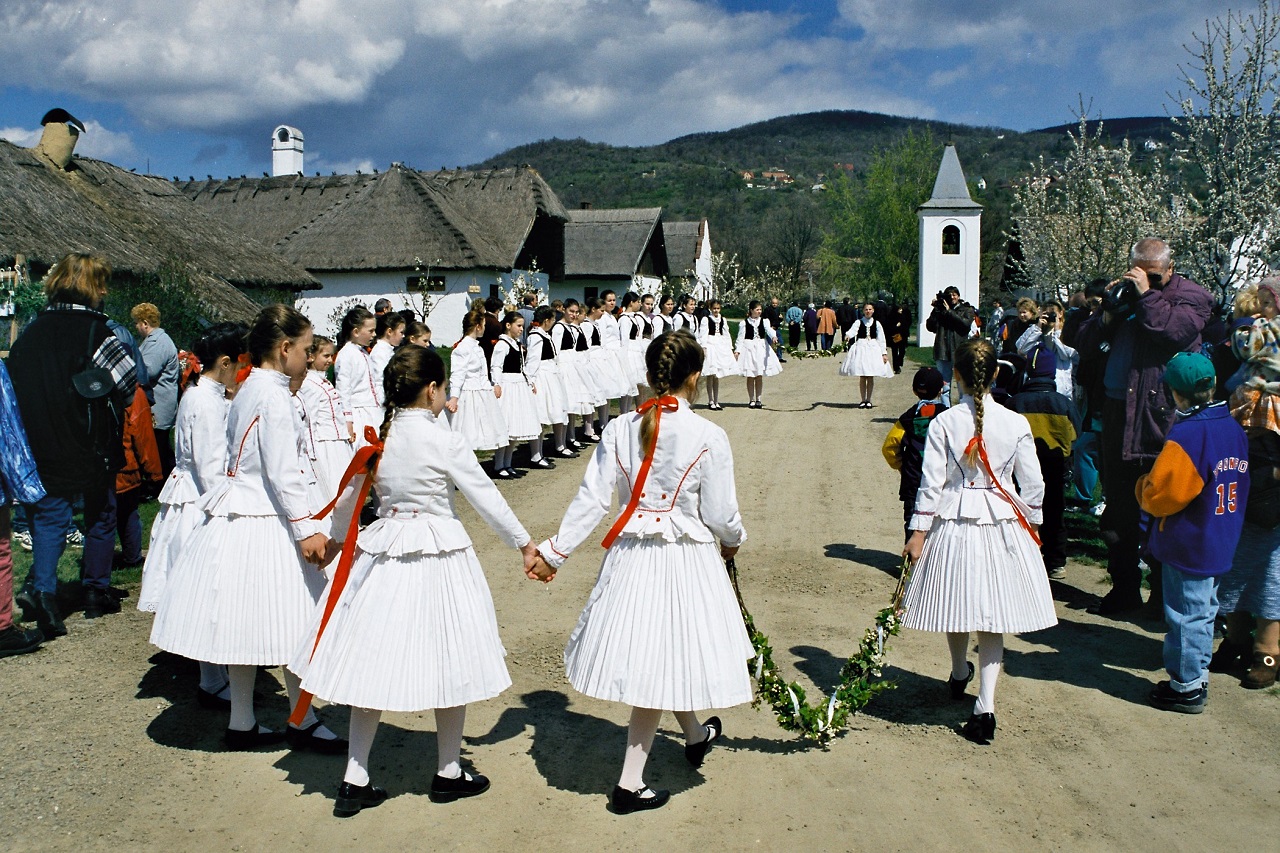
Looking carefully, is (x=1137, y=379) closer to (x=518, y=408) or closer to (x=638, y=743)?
(x=638, y=743)

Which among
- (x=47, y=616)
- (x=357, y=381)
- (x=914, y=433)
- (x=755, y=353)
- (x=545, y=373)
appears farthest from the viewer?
(x=755, y=353)

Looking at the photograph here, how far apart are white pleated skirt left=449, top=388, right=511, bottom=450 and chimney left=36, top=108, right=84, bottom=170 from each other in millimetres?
11058

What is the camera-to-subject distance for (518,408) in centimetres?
1234

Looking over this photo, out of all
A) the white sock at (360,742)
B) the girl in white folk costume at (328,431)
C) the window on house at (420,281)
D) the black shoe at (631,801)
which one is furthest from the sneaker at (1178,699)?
the window on house at (420,281)

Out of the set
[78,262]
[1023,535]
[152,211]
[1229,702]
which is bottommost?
[1229,702]

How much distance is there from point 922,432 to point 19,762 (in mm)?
5895

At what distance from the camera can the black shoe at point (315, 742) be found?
495 cm

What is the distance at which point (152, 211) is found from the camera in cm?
2009

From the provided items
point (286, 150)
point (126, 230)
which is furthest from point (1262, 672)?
point (286, 150)

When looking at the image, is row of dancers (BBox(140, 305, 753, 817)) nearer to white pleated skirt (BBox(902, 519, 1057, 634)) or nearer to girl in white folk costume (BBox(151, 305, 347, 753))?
girl in white folk costume (BBox(151, 305, 347, 753))

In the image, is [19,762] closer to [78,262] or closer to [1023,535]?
[78,262]

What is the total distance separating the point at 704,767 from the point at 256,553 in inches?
92.9

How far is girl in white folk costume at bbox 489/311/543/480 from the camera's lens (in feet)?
40.1

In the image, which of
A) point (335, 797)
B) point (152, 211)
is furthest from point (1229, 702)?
point (152, 211)
